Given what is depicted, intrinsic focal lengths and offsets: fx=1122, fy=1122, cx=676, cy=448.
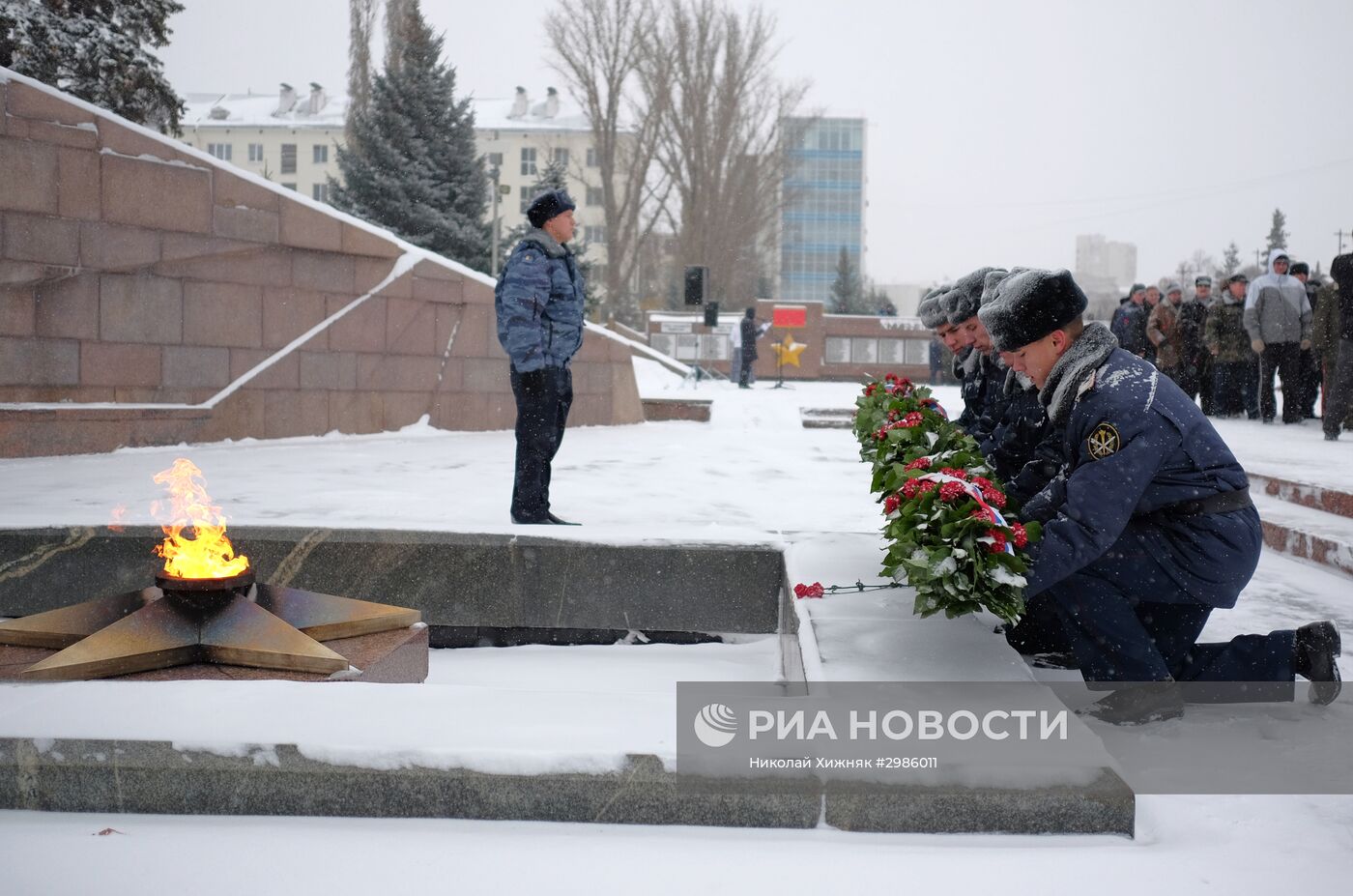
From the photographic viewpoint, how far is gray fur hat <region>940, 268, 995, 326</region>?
448cm

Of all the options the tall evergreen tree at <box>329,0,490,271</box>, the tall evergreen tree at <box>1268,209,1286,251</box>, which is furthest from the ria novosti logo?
the tall evergreen tree at <box>1268,209,1286,251</box>

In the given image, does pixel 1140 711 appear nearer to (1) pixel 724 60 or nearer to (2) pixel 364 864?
(2) pixel 364 864

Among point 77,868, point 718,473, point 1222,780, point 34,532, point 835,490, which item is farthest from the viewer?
point 718,473

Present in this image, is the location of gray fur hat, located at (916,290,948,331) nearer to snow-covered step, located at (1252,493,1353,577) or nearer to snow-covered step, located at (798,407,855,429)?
snow-covered step, located at (1252,493,1353,577)

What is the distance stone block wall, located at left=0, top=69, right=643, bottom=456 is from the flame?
5.05 m

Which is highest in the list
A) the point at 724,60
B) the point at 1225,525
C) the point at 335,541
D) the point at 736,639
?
the point at 724,60

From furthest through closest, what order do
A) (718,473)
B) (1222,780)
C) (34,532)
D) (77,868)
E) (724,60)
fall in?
1. (724,60)
2. (718,473)
3. (34,532)
4. (1222,780)
5. (77,868)

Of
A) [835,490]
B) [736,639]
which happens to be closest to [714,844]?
[736,639]

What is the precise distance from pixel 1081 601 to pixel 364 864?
6.45 ft

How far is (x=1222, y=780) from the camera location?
2.68 metres

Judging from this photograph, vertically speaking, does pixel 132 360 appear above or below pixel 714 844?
above

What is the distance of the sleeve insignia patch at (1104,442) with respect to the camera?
9.50ft

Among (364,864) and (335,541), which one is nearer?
(364,864)

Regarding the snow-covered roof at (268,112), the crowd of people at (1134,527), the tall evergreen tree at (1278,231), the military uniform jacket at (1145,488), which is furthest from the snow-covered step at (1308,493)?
the tall evergreen tree at (1278,231)
